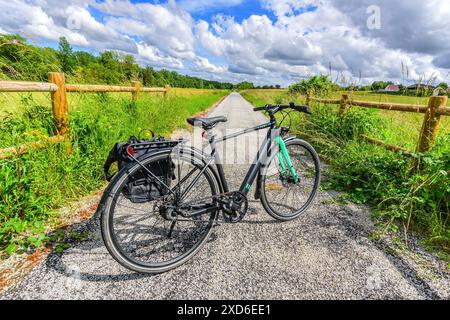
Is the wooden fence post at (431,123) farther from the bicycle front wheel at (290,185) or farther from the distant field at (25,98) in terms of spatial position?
the distant field at (25,98)

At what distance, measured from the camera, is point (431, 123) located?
311cm

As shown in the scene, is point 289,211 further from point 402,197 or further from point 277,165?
point 402,197

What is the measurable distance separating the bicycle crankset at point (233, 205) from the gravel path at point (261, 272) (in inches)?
10.1

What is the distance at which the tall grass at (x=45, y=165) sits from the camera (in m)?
2.30

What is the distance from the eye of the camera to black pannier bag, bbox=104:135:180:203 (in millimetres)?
1934

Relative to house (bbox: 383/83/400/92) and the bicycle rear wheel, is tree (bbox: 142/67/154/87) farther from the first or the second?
house (bbox: 383/83/400/92)

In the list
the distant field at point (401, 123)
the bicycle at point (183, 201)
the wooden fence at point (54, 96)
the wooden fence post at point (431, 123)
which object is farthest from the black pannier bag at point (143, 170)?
the distant field at point (401, 123)

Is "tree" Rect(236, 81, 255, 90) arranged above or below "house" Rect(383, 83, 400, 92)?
above

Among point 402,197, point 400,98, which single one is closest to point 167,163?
point 402,197

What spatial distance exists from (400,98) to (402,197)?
6.26 feet

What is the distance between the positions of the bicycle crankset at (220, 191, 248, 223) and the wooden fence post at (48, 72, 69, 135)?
236 centimetres

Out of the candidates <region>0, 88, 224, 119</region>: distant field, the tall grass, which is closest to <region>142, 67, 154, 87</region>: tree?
the tall grass

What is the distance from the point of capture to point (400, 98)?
394cm

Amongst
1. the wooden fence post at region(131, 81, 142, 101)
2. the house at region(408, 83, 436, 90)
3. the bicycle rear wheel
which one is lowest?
the bicycle rear wheel
